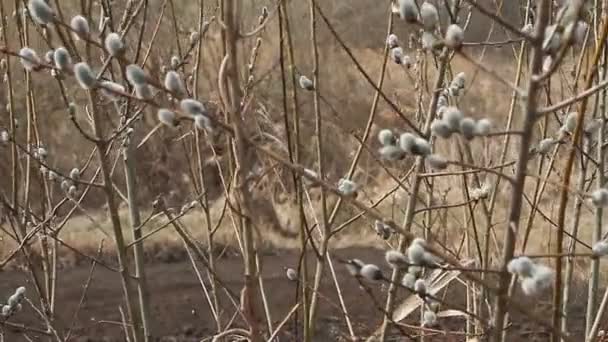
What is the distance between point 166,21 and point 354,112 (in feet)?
6.11

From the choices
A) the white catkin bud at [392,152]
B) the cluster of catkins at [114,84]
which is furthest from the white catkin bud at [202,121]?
the white catkin bud at [392,152]

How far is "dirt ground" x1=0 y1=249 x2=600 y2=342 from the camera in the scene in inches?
217

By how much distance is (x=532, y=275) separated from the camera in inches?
35.5

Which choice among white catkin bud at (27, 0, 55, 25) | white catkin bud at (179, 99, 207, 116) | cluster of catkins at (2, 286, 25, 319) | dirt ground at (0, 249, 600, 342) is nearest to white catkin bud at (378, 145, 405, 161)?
white catkin bud at (179, 99, 207, 116)

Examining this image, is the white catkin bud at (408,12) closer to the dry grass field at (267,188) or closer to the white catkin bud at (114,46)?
the dry grass field at (267,188)

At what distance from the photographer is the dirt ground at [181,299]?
5.52 m

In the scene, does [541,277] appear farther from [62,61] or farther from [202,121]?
[62,61]

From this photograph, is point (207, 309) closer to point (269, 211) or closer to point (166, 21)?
point (269, 211)

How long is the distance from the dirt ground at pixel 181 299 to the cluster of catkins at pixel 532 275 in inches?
162

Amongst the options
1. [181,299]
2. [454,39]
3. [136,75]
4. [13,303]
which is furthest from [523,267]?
[181,299]

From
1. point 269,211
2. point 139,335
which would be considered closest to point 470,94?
point 269,211

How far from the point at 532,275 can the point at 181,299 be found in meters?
5.61

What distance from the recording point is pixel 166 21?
285 inches

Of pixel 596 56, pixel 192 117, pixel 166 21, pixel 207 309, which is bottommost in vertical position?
pixel 207 309
